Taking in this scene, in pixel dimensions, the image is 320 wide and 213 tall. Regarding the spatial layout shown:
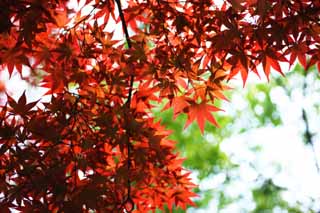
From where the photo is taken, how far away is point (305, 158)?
572 cm

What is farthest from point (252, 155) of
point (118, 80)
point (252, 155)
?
point (118, 80)

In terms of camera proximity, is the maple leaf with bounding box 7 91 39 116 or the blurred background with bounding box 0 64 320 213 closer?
the maple leaf with bounding box 7 91 39 116

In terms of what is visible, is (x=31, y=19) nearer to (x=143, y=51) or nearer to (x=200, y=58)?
(x=143, y=51)

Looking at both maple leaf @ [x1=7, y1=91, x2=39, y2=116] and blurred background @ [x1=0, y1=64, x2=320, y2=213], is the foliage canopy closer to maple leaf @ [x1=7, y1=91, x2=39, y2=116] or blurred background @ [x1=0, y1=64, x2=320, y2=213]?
maple leaf @ [x1=7, y1=91, x2=39, y2=116]

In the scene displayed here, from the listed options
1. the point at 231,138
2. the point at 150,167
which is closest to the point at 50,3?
the point at 150,167

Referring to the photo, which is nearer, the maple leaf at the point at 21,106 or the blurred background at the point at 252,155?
the maple leaf at the point at 21,106

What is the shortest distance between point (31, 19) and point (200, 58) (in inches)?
18.7

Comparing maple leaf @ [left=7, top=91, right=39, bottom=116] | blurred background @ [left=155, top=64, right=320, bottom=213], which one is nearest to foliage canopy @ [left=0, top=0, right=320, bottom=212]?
maple leaf @ [left=7, top=91, right=39, bottom=116]

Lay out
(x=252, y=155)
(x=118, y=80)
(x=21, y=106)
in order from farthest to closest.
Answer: (x=252, y=155) < (x=118, y=80) < (x=21, y=106)

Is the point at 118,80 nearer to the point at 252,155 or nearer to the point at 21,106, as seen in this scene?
the point at 21,106

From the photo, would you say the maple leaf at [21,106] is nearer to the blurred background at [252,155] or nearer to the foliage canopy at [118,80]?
the foliage canopy at [118,80]

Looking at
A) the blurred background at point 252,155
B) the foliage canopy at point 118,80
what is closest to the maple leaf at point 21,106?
the foliage canopy at point 118,80

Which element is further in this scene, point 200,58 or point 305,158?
point 305,158

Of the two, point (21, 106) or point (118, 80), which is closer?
point (21, 106)
